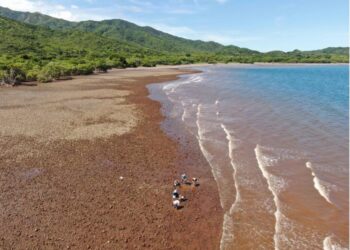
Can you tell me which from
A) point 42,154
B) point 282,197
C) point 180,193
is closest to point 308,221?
point 282,197

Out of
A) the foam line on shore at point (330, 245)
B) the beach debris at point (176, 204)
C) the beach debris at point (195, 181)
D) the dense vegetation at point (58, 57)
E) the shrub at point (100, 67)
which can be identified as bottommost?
the foam line on shore at point (330, 245)

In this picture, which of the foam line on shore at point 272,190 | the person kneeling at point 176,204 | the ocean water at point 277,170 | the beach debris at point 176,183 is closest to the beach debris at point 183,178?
the beach debris at point 176,183

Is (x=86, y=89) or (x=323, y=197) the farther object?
(x=86, y=89)

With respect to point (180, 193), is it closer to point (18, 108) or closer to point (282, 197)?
point (282, 197)

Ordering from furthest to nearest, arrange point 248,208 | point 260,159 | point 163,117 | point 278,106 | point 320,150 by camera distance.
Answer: point 278,106 → point 163,117 → point 320,150 → point 260,159 → point 248,208

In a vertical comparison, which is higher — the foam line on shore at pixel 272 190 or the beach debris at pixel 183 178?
the beach debris at pixel 183 178

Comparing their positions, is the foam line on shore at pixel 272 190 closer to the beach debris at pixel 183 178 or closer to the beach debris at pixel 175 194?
the beach debris at pixel 183 178
